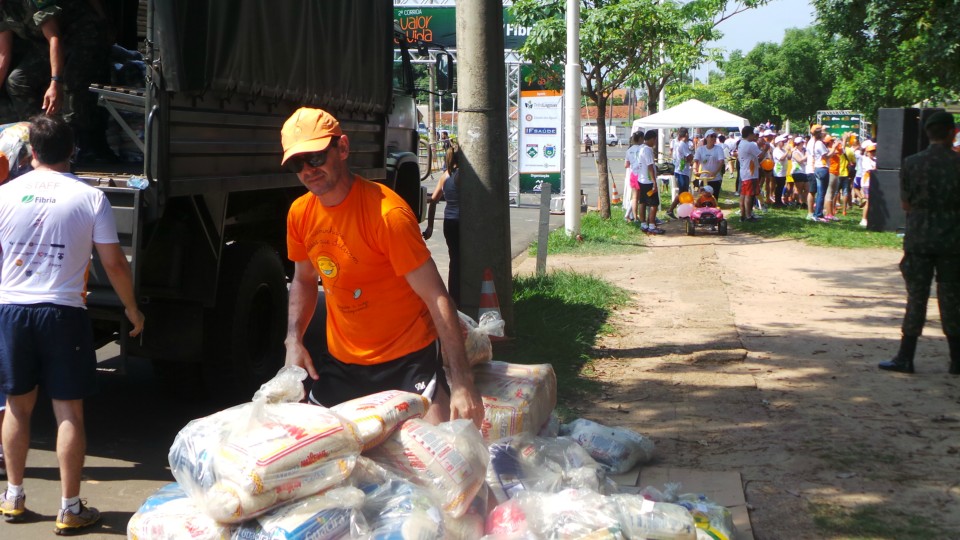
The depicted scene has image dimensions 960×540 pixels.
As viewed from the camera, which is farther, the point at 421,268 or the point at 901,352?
the point at 901,352

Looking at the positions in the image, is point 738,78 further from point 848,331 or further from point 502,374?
point 502,374

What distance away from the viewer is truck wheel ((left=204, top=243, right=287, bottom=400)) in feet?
20.7

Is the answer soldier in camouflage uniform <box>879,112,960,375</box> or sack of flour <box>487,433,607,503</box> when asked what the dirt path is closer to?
soldier in camouflage uniform <box>879,112,960,375</box>

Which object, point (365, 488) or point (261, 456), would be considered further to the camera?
point (365, 488)

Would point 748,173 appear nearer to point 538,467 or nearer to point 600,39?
point 600,39

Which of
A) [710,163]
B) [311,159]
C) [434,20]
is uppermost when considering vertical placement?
[434,20]

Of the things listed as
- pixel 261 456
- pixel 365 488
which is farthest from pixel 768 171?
pixel 261 456

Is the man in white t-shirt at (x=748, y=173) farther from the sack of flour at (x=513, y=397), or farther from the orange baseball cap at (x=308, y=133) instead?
the orange baseball cap at (x=308, y=133)

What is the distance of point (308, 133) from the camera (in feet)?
12.1

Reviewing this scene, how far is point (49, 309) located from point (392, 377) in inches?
66.4

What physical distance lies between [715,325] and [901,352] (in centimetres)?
223

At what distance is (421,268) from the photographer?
374 cm

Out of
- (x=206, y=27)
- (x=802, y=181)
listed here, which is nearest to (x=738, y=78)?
(x=802, y=181)

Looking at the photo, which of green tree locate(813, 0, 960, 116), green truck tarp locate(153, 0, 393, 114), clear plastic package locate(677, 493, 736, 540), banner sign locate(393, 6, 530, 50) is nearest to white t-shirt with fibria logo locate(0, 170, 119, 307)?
green truck tarp locate(153, 0, 393, 114)
